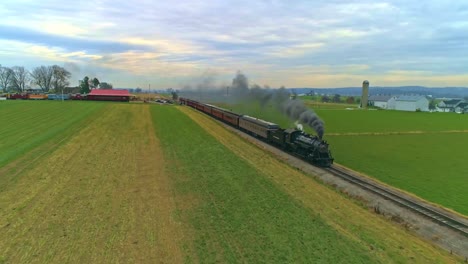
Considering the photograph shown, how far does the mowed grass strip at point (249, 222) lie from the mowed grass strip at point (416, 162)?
10002 mm

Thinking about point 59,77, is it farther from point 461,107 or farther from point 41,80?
point 461,107

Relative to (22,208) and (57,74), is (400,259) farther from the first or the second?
(57,74)

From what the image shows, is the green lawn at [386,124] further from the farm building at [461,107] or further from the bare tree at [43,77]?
the bare tree at [43,77]

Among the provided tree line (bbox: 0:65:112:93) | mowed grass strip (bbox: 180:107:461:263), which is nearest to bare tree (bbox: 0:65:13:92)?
tree line (bbox: 0:65:112:93)

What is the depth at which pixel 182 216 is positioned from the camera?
15.8 meters

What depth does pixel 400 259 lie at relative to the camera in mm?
12711

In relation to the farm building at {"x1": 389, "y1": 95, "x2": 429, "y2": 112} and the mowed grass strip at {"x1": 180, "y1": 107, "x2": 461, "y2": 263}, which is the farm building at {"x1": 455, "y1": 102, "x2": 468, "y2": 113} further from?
the mowed grass strip at {"x1": 180, "y1": 107, "x2": 461, "y2": 263}

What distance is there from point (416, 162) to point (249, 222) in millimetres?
26669

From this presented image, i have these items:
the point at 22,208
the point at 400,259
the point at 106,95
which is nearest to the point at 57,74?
the point at 106,95

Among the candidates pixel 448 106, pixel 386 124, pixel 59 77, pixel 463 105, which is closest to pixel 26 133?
pixel 386 124

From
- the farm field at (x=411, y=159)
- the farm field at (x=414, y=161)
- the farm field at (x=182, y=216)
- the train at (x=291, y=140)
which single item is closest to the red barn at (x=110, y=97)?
the farm field at (x=411, y=159)

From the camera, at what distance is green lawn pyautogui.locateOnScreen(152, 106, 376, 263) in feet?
40.7

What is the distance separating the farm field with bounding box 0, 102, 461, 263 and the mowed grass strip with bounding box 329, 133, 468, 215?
7.96 m

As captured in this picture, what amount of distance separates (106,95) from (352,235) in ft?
358
